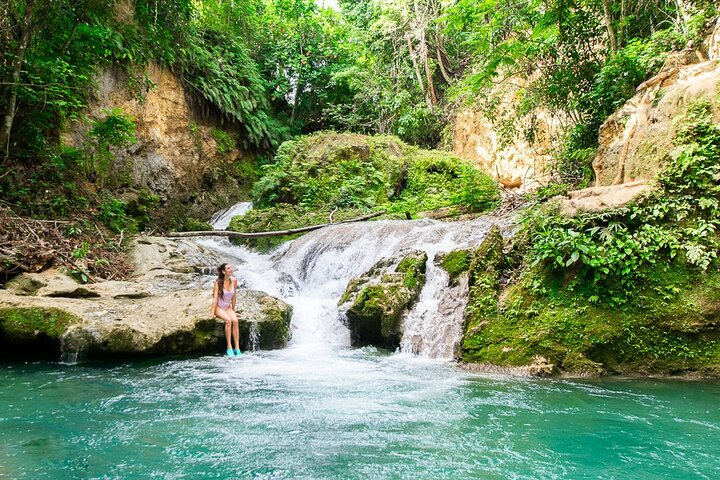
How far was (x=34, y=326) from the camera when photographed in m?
6.18

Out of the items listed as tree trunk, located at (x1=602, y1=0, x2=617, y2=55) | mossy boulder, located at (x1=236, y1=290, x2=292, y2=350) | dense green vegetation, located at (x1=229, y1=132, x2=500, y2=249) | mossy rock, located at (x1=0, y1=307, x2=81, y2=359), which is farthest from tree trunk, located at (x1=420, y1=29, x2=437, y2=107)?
mossy rock, located at (x1=0, y1=307, x2=81, y2=359)

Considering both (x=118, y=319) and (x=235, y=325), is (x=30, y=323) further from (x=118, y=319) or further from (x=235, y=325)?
(x=235, y=325)

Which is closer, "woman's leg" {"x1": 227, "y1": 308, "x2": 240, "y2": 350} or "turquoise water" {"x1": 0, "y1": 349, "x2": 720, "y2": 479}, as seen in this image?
"turquoise water" {"x1": 0, "y1": 349, "x2": 720, "y2": 479}

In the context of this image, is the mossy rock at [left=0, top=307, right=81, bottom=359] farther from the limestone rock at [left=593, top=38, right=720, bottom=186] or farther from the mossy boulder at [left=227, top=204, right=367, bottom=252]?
the limestone rock at [left=593, top=38, right=720, bottom=186]

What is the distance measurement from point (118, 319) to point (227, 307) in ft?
4.77

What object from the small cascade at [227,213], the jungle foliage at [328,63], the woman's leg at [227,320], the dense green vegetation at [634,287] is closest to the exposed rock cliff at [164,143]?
the jungle foliage at [328,63]

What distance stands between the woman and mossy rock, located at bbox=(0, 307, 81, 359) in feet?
5.85

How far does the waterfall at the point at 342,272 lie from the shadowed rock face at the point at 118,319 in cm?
83

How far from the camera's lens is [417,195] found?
1688 centimetres

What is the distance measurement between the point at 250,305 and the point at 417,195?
10.4m

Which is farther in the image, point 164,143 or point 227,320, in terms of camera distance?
point 164,143

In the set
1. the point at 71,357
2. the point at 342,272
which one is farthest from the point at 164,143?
the point at 71,357

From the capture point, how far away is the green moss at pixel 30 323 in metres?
6.16

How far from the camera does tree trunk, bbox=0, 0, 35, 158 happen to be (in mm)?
8906
